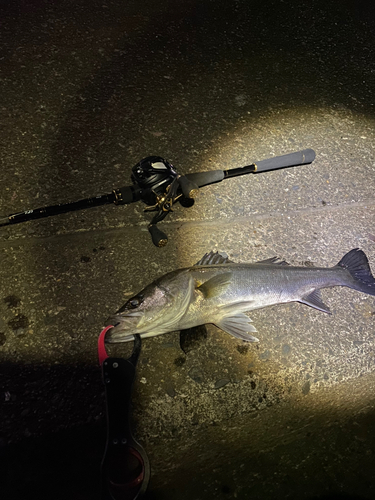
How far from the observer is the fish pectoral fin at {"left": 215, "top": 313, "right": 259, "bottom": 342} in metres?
2.46

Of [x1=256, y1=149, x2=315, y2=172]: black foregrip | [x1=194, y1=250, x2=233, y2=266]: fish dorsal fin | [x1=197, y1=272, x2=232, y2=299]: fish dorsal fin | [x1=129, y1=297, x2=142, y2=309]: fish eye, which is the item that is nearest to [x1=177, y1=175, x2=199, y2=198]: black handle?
[x1=194, y1=250, x2=233, y2=266]: fish dorsal fin

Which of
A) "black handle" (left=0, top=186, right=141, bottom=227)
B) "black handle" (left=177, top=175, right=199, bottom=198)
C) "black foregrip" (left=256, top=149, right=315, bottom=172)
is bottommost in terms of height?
"black foregrip" (left=256, top=149, right=315, bottom=172)

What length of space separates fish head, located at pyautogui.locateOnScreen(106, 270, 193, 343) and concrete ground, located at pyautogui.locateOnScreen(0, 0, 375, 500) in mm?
154

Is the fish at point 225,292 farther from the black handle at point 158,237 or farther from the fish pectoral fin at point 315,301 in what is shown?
the black handle at point 158,237

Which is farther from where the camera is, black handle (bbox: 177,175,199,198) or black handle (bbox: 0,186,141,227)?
black handle (bbox: 177,175,199,198)

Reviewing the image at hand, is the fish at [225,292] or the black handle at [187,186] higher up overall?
the black handle at [187,186]

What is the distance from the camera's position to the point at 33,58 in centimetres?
382

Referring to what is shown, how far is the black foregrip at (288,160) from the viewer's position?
10.3 ft

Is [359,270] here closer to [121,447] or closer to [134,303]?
[134,303]

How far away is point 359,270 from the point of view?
2746 mm

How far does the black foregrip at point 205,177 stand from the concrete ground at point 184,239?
0.24 meters

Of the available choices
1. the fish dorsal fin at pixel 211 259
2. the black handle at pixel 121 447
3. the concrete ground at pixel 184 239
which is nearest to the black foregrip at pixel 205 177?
the concrete ground at pixel 184 239

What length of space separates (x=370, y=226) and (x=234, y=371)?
5.60 ft

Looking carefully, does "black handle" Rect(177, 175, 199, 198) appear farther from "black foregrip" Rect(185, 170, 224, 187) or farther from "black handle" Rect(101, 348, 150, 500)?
"black handle" Rect(101, 348, 150, 500)
